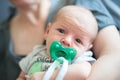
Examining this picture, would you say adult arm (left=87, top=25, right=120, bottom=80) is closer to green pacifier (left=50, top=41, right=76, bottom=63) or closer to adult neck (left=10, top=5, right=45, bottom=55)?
green pacifier (left=50, top=41, right=76, bottom=63)

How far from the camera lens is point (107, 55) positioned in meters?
0.92

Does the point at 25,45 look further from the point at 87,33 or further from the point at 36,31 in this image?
the point at 87,33

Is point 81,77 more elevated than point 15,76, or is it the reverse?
point 81,77

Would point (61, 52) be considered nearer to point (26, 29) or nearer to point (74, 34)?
point (74, 34)

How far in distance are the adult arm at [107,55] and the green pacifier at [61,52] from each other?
88mm

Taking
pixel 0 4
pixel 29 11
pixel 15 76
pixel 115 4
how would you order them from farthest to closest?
1. pixel 0 4
2. pixel 29 11
3. pixel 15 76
4. pixel 115 4

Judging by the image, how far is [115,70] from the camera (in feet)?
2.85

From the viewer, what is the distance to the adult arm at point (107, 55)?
2.83ft

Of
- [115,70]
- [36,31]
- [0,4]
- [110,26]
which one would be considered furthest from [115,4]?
[0,4]

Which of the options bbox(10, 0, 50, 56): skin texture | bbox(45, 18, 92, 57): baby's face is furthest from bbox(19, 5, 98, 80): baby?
bbox(10, 0, 50, 56): skin texture

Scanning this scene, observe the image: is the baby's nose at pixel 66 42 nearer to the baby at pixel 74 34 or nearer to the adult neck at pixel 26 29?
the baby at pixel 74 34

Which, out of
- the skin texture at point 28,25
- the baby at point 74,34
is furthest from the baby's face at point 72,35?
the skin texture at point 28,25

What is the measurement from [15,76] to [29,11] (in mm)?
377

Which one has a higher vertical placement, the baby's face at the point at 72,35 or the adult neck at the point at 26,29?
the baby's face at the point at 72,35
